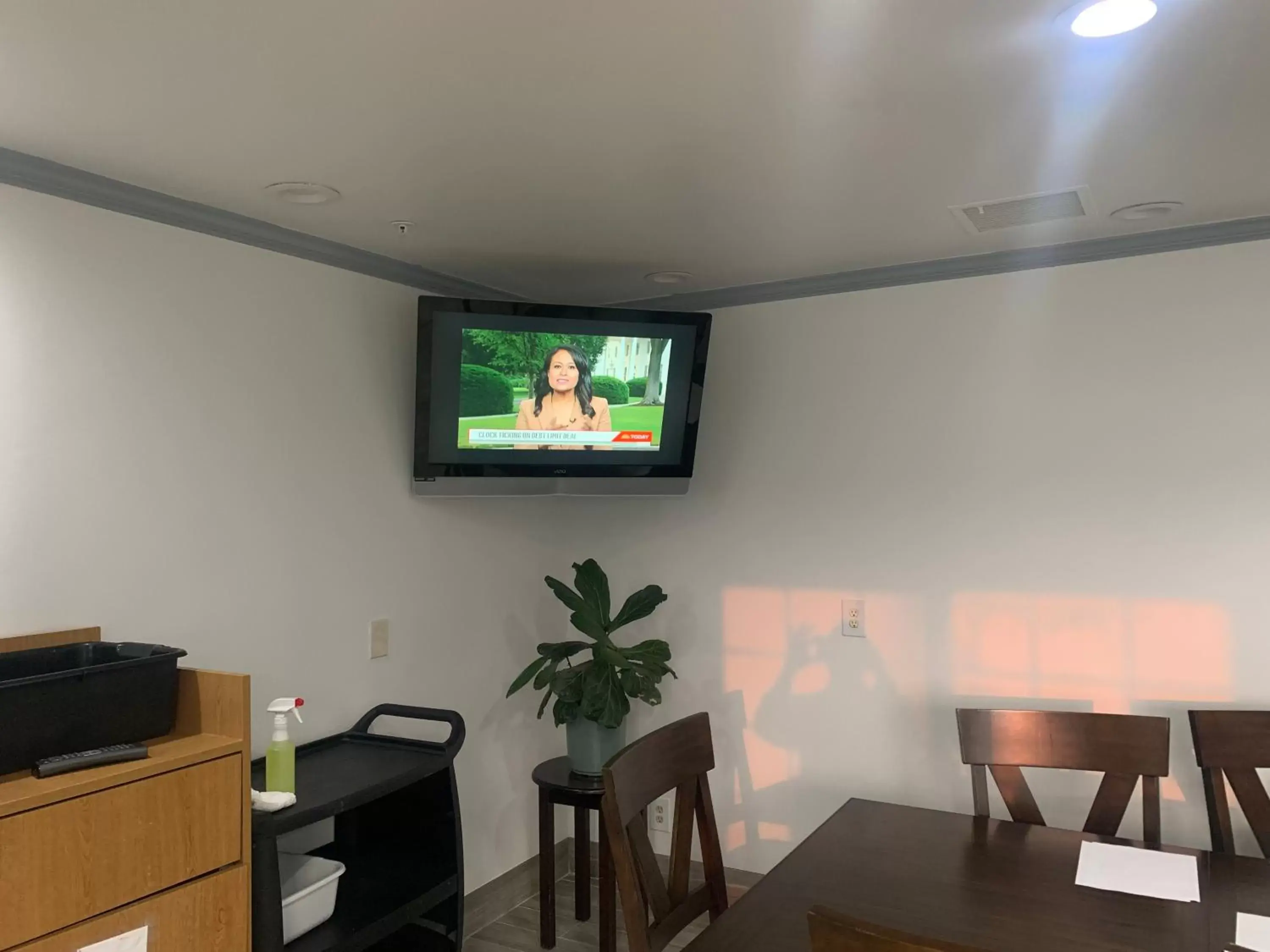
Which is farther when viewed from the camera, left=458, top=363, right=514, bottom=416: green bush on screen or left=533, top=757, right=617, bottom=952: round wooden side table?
left=533, top=757, right=617, bottom=952: round wooden side table

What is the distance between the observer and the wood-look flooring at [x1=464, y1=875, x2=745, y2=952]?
305 centimetres

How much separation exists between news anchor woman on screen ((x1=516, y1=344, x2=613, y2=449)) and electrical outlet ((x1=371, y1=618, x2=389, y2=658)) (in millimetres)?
716

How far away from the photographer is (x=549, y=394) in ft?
9.90

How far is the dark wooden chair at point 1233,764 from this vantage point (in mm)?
2262

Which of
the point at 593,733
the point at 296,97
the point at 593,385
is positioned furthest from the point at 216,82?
the point at 593,733

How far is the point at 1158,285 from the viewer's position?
8.98 ft

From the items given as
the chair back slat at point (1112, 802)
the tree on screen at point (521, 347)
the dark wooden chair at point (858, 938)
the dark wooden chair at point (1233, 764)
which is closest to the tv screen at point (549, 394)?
the tree on screen at point (521, 347)

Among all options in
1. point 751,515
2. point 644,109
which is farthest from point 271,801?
point 751,515

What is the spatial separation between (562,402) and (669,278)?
609 mm

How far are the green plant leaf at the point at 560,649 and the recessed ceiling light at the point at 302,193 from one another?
161 cm

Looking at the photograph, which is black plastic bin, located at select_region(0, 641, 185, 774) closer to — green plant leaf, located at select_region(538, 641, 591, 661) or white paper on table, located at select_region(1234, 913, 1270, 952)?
green plant leaf, located at select_region(538, 641, 591, 661)

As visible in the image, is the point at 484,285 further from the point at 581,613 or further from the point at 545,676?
the point at 545,676

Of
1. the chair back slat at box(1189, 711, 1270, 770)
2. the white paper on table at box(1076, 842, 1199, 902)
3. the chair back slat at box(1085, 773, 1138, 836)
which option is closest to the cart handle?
the white paper on table at box(1076, 842, 1199, 902)

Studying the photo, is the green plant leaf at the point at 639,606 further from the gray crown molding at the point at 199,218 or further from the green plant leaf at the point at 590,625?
the gray crown molding at the point at 199,218
